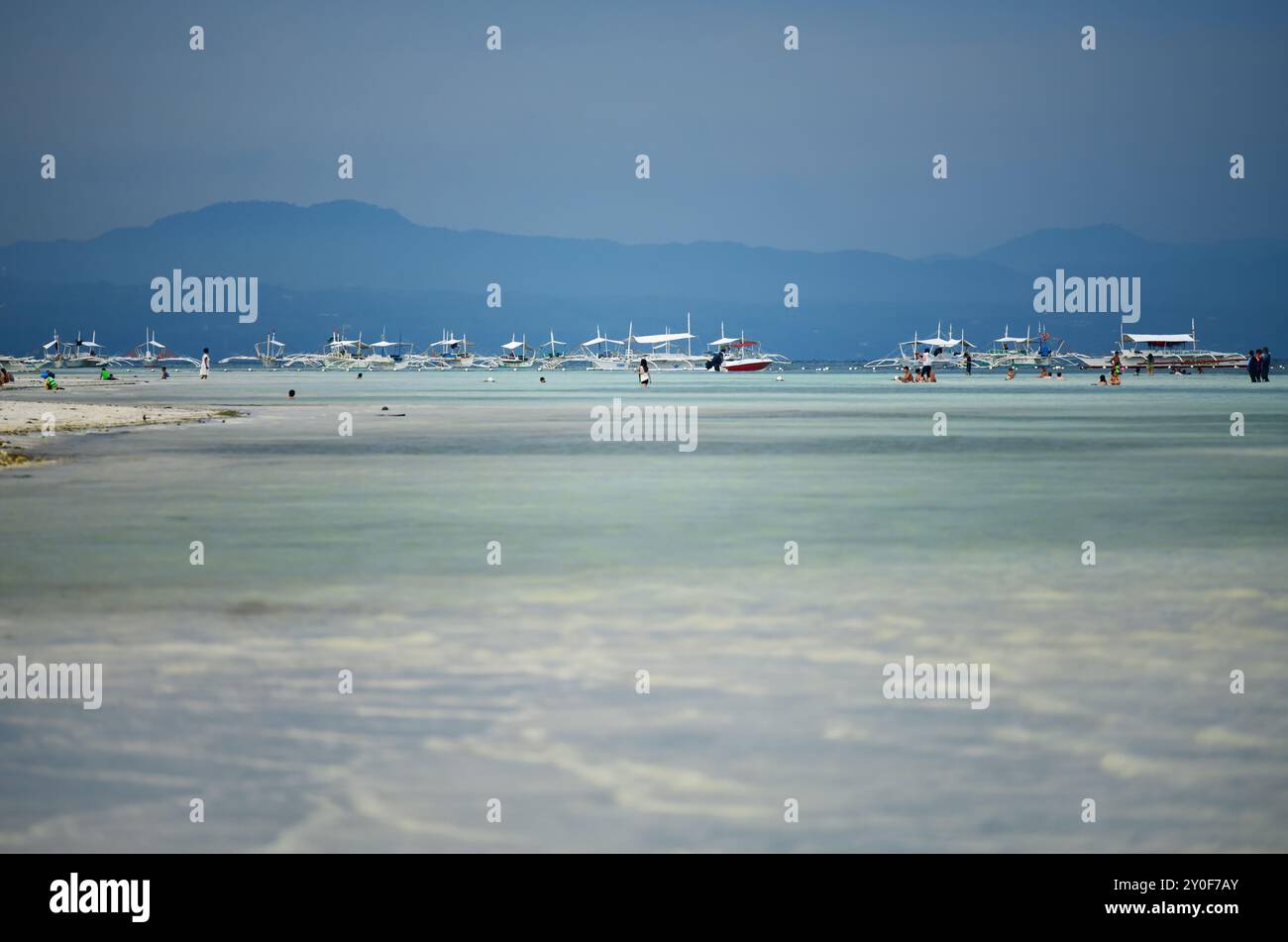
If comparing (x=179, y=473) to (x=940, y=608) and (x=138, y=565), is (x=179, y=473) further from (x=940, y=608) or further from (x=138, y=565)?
(x=940, y=608)

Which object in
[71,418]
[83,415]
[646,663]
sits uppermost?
[83,415]

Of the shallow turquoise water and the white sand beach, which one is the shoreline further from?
the shallow turquoise water

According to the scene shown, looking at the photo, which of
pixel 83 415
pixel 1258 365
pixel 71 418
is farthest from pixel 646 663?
pixel 1258 365


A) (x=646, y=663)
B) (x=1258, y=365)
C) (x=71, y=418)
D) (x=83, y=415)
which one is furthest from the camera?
(x=1258, y=365)

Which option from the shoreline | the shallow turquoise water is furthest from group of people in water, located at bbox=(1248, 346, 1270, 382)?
the shallow turquoise water

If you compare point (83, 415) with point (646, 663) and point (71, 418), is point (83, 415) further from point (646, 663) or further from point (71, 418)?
point (646, 663)

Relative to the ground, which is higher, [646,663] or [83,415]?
[83,415]

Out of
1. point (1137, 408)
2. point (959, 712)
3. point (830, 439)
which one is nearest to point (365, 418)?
point (830, 439)

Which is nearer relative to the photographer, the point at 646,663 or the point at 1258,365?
the point at 646,663

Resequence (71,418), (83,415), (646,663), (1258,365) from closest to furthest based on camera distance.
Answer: (646,663), (71,418), (83,415), (1258,365)
